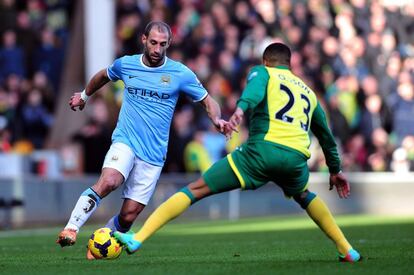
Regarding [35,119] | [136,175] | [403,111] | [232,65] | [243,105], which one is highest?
[243,105]

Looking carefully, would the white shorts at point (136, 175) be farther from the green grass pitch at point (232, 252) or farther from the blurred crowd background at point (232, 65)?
the blurred crowd background at point (232, 65)

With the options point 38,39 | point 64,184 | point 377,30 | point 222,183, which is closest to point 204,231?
point 64,184

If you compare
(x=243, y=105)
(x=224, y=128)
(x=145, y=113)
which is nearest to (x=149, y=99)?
(x=145, y=113)

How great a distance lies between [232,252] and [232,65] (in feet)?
38.4

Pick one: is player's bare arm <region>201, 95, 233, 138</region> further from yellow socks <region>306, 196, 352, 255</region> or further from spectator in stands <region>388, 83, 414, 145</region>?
spectator in stands <region>388, 83, 414, 145</region>

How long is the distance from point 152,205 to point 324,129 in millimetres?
12176

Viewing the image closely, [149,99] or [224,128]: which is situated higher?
[224,128]

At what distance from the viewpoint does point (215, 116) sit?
1144 centimetres

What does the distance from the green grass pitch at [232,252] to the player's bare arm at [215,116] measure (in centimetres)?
118

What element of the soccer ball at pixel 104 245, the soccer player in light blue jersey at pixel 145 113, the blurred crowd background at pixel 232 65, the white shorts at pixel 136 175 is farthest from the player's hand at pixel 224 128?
the blurred crowd background at pixel 232 65

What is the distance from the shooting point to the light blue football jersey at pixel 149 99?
38.5 ft

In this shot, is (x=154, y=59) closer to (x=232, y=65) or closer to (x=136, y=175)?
(x=136, y=175)

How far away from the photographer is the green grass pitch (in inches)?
403

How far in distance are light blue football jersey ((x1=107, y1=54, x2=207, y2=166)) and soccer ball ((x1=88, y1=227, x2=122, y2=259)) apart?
0.94 metres
